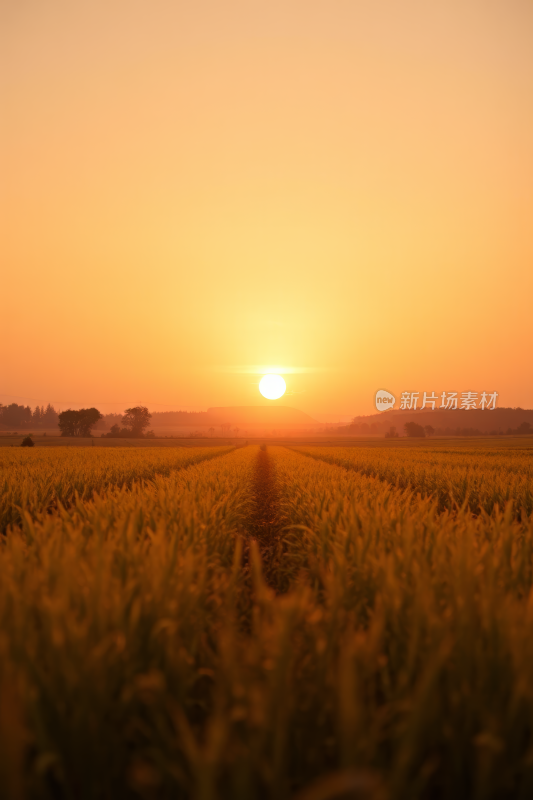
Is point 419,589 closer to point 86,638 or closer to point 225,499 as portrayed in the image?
point 86,638

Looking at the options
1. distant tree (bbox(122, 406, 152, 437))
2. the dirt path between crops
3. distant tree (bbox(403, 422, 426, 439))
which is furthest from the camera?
distant tree (bbox(403, 422, 426, 439))

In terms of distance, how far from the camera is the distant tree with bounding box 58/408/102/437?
4092 inches

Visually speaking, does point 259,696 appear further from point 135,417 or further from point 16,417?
point 16,417

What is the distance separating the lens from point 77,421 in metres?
104

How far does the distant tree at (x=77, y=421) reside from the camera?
104 meters

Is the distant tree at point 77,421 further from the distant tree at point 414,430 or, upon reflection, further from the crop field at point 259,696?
the crop field at point 259,696

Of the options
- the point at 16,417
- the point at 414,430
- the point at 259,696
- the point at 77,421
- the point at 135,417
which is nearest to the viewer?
the point at 259,696

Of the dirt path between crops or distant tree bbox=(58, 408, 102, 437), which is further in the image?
distant tree bbox=(58, 408, 102, 437)

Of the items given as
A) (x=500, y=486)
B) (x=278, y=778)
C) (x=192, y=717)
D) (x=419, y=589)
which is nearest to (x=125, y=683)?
(x=192, y=717)

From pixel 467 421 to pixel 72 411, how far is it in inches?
5920

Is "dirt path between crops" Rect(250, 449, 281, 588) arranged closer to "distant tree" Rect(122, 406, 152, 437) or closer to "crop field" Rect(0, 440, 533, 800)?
"crop field" Rect(0, 440, 533, 800)

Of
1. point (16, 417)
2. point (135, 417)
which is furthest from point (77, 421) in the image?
point (16, 417)

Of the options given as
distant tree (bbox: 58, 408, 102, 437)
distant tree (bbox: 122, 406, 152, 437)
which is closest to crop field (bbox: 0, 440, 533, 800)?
distant tree (bbox: 58, 408, 102, 437)

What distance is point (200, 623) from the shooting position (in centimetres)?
223
